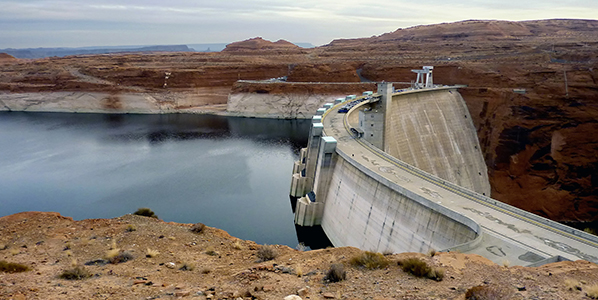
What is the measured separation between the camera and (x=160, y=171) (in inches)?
1752

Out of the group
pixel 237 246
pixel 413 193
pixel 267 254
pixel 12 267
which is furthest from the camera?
pixel 413 193

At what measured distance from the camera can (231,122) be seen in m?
76.2

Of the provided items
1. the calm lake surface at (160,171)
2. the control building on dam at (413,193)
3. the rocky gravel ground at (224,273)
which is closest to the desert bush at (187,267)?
the rocky gravel ground at (224,273)

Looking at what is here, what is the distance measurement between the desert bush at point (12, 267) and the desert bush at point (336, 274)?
1091 centimetres

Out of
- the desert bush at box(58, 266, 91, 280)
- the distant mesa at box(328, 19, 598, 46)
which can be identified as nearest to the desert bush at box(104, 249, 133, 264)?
the desert bush at box(58, 266, 91, 280)

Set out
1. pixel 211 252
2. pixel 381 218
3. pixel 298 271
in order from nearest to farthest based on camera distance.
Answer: pixel 298 271
pixel 211 252
pixel 381 218

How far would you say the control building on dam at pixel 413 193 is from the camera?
58.7 feet

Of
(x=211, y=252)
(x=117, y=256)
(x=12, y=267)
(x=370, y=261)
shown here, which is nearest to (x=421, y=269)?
(x=370, y=261)

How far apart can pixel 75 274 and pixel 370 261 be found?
396 inches

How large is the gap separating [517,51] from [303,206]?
238ft

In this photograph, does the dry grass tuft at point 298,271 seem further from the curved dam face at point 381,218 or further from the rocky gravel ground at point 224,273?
the curved dam face at point 381,218

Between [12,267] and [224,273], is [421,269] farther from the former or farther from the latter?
[12,267]

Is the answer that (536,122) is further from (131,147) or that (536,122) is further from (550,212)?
(131,147)

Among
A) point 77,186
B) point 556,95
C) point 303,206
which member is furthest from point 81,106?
point 556,95
